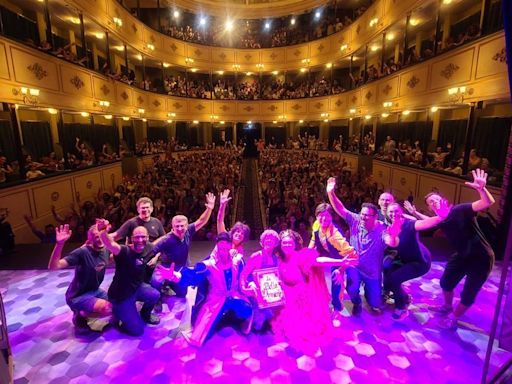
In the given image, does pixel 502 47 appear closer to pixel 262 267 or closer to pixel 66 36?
pixel 262 267

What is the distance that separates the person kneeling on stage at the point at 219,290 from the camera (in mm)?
3148

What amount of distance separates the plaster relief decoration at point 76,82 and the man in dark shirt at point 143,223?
7129mm

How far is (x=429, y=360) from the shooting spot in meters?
2.95

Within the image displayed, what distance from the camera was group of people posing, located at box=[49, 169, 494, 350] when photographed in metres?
3.15

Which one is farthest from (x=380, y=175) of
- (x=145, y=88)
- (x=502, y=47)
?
(x=145, y=88)

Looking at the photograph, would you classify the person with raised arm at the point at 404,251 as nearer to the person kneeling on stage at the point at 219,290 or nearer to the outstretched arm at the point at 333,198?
the outstretched arm at the point at 333,198

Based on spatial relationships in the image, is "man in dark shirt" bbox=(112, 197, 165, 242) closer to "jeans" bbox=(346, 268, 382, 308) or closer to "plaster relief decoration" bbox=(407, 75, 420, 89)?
"jeans" bbox=(346, 268, 382, 308)

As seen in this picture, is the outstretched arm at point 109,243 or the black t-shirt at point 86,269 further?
the black t-shirt at point 86,269

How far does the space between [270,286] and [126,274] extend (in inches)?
61.6

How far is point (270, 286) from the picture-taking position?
330 centimetres

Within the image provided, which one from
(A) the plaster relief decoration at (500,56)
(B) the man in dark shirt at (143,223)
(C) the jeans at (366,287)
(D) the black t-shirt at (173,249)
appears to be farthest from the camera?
(A) the plaster relief decoration at (500,56)

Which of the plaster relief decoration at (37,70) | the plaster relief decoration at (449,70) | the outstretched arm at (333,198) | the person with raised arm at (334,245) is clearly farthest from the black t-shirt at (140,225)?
the plaster relief decoration at (449,70)

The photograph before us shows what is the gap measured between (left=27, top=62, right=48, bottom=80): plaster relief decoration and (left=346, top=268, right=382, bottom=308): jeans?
334 inches

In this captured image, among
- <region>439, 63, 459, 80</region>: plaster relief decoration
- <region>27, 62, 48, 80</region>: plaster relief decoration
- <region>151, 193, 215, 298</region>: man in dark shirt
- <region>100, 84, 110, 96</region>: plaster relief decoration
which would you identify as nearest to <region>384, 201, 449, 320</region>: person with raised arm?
<region>151, 193, 215, 298</region>: man in dark shirt
